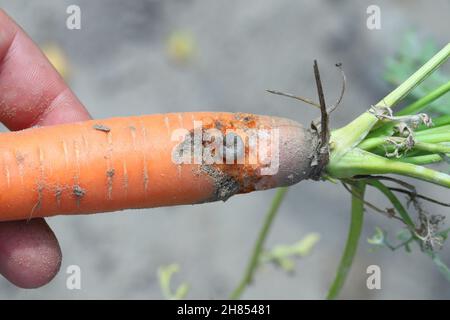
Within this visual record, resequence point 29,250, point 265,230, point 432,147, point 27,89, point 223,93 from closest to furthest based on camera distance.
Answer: point 432,147 → point 29,250 → point 27,89 → point 265,230 → point 223,93

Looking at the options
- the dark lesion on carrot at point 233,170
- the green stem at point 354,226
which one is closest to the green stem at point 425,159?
the green stem at point 354,226

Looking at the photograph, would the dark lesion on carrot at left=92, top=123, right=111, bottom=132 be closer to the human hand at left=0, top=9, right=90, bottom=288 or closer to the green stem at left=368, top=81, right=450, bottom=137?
the human hand at left=0, top=9, right=90, bottom=288

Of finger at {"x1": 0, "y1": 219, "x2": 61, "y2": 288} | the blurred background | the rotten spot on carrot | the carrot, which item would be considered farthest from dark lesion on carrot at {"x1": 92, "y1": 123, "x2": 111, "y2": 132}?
the blurred background

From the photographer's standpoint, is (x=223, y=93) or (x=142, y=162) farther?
(x=223, y=93)

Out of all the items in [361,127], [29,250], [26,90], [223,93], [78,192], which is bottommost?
[29,250]

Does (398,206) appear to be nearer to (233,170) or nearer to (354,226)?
(354,226)

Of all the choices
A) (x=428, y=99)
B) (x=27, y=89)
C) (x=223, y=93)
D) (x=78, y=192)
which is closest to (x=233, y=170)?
(x=78, y=192)
